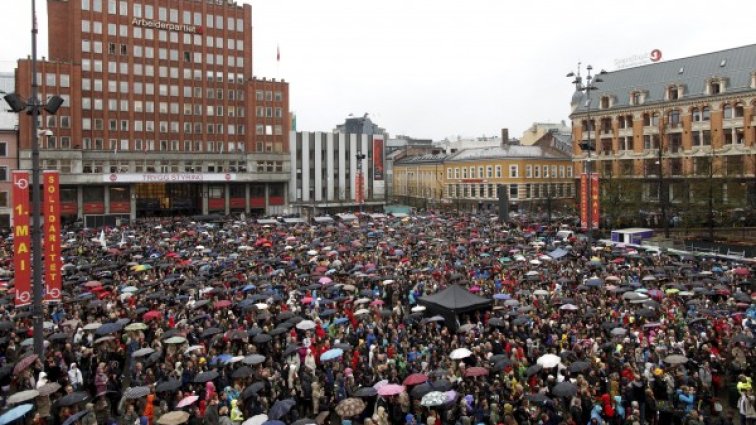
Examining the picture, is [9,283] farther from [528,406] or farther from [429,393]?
[528,406]

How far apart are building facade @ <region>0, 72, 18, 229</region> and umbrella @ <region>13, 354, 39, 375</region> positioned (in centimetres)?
5856

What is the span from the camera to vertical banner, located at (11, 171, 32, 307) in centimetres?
1650

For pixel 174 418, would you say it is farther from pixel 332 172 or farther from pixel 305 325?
pixel 332 172

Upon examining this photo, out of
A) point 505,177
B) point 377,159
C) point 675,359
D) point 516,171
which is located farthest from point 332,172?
point 675,359

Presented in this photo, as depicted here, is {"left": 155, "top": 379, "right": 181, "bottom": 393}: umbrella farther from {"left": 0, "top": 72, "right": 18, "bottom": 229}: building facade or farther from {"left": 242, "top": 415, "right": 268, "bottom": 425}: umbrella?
{"left": 0, "top": 72, "right": 18, "bottom": 229}: building facade

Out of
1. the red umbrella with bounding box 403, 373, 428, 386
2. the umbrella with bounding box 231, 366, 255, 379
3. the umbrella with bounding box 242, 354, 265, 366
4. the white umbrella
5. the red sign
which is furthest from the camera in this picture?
the red sign

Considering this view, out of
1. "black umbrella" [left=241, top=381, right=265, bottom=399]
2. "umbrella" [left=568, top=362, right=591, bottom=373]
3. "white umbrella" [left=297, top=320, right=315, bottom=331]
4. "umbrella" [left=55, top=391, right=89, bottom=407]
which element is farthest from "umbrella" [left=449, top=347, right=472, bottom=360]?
"umbrella" [left=55, top=391, right=89, bottom=407]

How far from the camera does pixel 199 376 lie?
1521 centimetres

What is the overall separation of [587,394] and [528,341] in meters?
4.09

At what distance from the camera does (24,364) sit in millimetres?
15219

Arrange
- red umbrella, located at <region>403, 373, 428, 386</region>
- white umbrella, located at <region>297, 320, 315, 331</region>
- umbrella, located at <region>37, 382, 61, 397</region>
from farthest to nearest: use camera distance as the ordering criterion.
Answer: white umbrella, located at <region>297, 320, 315, 331</region>, red umbrella, located at <region>403, 373, 428, 386</region>, umbrella, located at <region>37, 382, 61, 397</region>

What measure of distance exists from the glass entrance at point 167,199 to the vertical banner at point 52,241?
60856 mm

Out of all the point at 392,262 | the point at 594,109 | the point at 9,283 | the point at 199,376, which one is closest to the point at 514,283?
the point at 392,262

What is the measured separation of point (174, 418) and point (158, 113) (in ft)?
242
